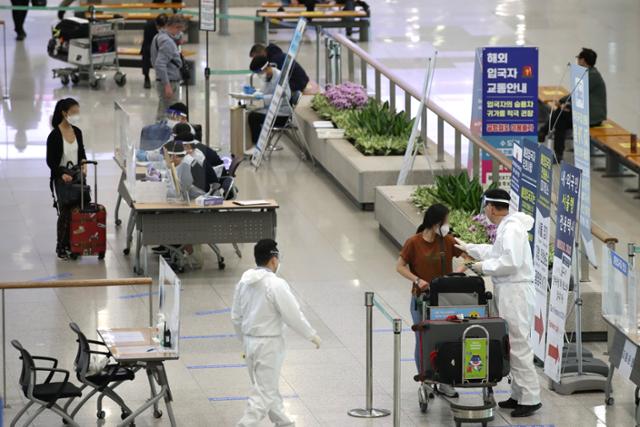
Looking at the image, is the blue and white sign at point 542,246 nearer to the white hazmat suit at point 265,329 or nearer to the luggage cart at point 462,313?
the luggage cart at point 462,313

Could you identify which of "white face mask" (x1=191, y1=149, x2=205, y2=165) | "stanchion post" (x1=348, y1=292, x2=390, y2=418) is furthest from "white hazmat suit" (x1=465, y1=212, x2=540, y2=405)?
"white face mask" (x1=191, y1=149, x2=205, y2=165)

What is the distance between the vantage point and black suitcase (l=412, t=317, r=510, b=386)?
33.6 ft

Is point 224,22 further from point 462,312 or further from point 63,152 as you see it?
point 462,312

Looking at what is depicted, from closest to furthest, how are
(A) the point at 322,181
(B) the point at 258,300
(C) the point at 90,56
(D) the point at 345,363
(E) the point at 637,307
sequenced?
(B) the point at 258,300 < (E) the point at 637,307 < (D) the point at 345,363 < (A) the point at 322,181 < (C) the point at 90,56

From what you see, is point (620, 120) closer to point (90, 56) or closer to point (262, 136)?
point (262, 136)

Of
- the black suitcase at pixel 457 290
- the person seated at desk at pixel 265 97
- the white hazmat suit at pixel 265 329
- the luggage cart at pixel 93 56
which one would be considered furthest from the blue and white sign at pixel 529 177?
the luggage cart at pixel 93 56

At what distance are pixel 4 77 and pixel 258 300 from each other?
16127mm

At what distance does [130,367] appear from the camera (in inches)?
409

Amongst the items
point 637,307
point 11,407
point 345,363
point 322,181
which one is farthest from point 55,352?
point 322,181

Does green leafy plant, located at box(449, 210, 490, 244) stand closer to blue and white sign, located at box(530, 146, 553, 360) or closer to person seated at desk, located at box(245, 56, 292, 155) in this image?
blue and white sign, located at box(530, 146, 553, 360)

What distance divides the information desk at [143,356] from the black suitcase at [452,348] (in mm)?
1779

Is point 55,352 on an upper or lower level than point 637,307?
lower

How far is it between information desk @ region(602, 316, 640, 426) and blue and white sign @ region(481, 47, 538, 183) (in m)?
4.10

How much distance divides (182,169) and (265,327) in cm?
470
